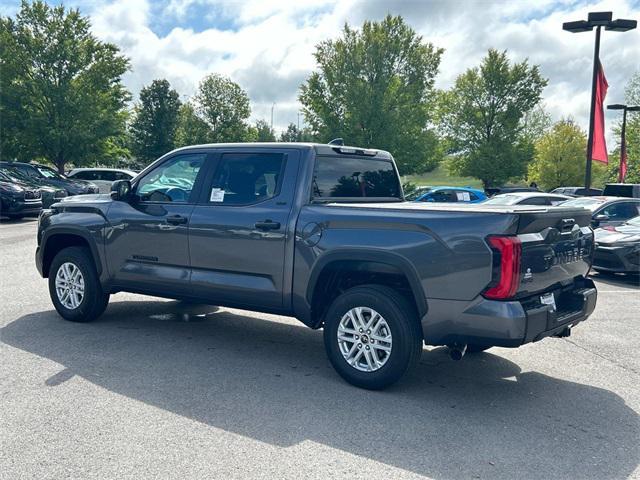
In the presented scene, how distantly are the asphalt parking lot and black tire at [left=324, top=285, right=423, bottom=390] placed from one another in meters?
0.14

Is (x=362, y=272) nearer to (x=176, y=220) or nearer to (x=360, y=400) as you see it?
(x=360, y=400)

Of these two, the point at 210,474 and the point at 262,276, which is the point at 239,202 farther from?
the point at 210,474

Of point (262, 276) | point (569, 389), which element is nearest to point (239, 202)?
point (262, 276)

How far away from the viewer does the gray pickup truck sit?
4148mm

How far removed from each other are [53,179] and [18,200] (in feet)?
17.0

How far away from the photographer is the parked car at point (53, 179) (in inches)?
898

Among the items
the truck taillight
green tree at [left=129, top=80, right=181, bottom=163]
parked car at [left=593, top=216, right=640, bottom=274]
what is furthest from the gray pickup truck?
green tree at [left=129, top=80, right=181, bottom=163]

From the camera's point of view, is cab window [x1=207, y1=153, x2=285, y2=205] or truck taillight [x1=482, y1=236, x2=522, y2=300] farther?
cab window [x1=207, y1=153, x2=285, y2=205]

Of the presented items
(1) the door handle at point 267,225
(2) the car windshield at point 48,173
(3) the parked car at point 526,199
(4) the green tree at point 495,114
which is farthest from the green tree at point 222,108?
(1) the door handle at point 267,225

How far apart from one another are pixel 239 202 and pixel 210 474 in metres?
2.68

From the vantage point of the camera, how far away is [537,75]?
4125cm

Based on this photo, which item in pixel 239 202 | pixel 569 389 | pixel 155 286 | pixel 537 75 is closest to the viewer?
pixel 569 389

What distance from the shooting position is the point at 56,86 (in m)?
29.2

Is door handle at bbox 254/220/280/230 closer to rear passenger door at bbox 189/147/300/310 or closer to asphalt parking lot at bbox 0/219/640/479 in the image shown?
rear passenger door at bbox 189/147/300/310
